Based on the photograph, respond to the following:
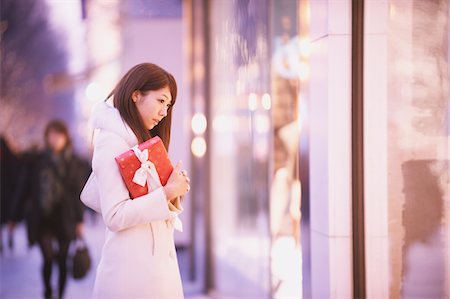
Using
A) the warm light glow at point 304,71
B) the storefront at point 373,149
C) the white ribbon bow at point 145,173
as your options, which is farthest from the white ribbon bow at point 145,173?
the warm light glow at point 304,71

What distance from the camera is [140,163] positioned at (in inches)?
105

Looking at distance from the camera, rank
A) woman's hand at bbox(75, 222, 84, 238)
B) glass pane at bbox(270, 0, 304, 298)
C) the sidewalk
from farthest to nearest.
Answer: the sidewalk
woman's hand at bbox(75, 222, 84, 238)
glass pane at bbox(270, 0, 304, 298)

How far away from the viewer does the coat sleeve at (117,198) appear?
8.72 ft

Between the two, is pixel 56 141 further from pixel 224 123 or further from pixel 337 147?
pixel 337 147

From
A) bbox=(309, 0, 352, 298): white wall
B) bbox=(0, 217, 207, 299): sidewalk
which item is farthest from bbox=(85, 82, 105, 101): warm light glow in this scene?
bbox=(309, 0, 352, 298): white wall

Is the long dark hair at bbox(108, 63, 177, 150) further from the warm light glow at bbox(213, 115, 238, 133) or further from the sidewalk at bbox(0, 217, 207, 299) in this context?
the sidewalk at bbox(0, 217, 207, 299)

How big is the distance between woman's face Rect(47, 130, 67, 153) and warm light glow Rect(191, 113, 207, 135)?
149 centimetres

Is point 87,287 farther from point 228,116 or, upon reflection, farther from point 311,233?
point 311,233

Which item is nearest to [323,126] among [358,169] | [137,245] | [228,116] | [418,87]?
[358,169]

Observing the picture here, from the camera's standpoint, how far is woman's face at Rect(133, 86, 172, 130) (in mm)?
2818

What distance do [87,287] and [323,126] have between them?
4.16m

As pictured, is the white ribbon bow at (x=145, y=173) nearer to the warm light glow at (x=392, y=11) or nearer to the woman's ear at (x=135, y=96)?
the woman's ear at (x=135, y=96)

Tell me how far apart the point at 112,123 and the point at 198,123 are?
180 inches

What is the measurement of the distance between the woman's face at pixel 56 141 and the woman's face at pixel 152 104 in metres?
3.74
